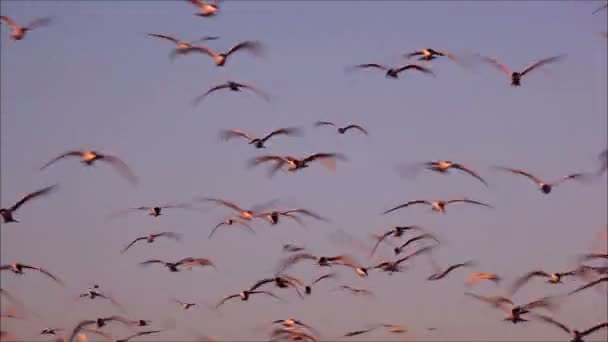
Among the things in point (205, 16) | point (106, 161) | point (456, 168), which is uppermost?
point (205, 16)

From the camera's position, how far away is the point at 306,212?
136ft

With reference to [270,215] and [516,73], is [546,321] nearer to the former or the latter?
[516,73]

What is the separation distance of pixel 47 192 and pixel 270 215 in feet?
39.0

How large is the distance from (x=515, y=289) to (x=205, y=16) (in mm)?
14061

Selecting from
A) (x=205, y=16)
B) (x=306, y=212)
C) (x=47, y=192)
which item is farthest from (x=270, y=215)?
(x=47, y=192)

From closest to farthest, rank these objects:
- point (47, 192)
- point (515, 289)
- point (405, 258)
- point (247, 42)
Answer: point (47, 192) < point (515, 289) < point (247, 42) < point (405, 258)

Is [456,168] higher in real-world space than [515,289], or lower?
higher

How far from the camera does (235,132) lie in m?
40.8

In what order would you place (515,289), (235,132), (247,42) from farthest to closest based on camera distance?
(235,132), (247,42), (515,289)

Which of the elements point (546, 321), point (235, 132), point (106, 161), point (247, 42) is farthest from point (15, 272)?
point (546, 321)

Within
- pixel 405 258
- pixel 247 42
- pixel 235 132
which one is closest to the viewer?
pixel 247 42

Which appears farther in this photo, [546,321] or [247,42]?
[247,42]

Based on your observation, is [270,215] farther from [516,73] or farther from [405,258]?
[516,73]

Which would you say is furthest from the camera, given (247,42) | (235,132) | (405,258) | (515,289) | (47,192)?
(405,258)
